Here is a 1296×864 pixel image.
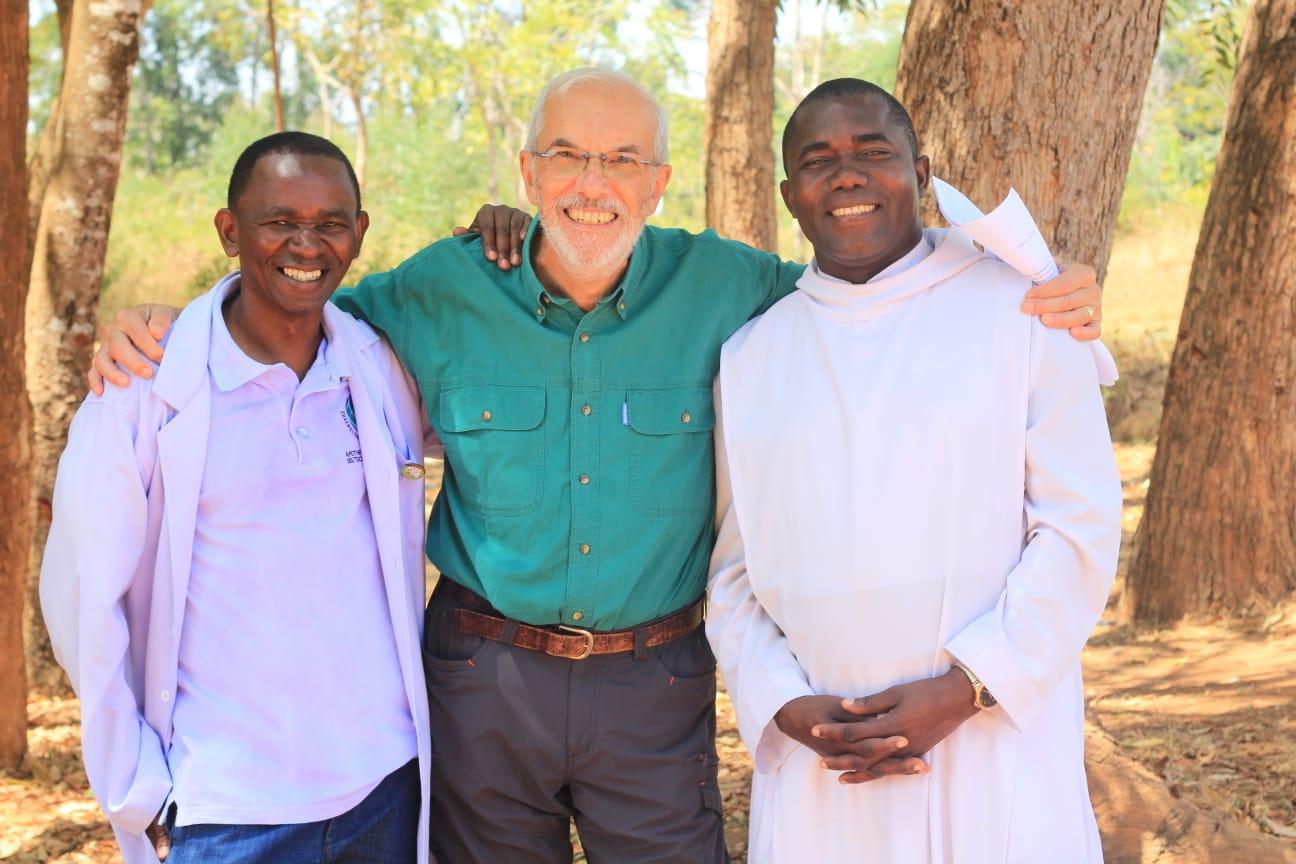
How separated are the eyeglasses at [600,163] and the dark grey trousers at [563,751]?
924mm

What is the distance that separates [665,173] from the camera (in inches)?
119

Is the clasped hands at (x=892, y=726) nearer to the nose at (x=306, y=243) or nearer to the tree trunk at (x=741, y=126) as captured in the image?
the nose at (x=306, y=243)

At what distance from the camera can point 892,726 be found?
2395 millimetres

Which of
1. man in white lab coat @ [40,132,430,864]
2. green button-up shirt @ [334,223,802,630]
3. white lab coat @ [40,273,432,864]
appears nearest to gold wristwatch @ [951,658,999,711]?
green button-up shirt @ [334,223,802,630]

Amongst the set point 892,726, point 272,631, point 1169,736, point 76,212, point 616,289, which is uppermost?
point 76,212

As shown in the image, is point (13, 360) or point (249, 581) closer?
point (249, 581)

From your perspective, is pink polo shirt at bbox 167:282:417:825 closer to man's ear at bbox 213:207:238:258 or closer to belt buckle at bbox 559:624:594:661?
man's ear at bbox 213:207:238:258

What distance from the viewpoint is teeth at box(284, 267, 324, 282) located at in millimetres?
2564

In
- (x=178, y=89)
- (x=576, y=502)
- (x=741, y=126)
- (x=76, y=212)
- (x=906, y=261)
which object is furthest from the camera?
(x=178, y=89)

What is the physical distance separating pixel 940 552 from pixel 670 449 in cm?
64

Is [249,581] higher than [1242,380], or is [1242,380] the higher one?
[1242,380]

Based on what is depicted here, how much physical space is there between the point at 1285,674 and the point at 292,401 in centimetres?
419

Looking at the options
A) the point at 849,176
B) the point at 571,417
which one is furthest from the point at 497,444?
the point at 849,176

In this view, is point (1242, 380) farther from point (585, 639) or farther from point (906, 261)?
point (585, 639)
